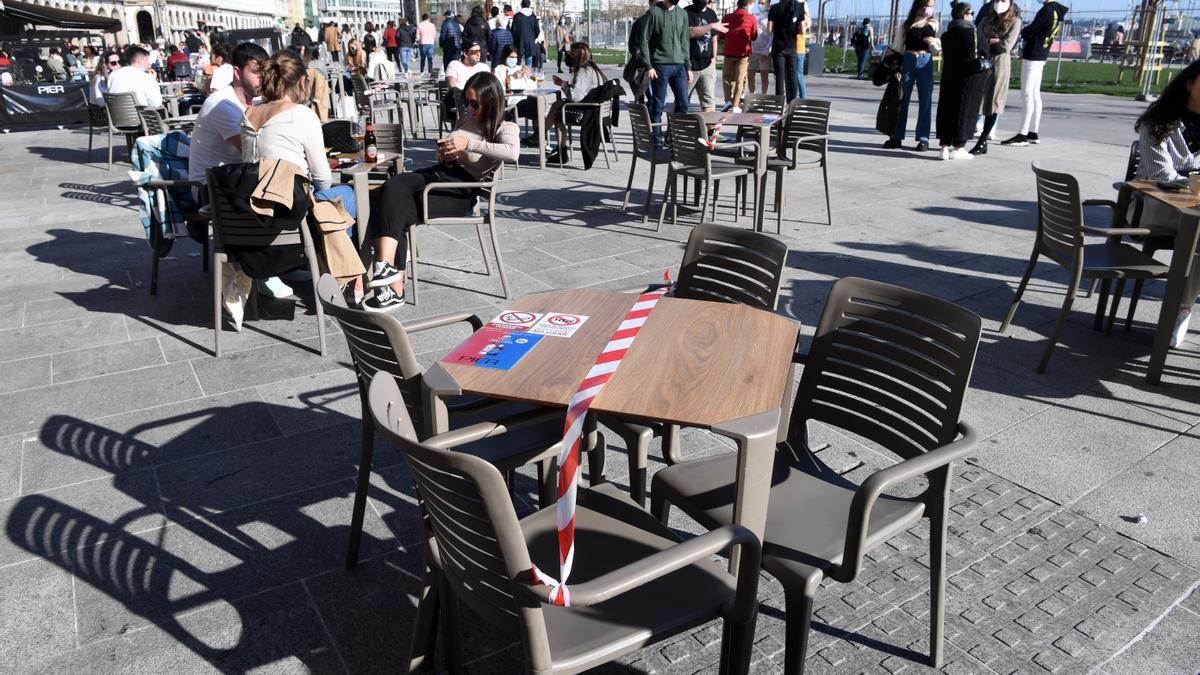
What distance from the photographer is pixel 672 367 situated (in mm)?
2242

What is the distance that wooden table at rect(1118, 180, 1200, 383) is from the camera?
3861mm

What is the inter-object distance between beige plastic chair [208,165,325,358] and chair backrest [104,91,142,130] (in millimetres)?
6680

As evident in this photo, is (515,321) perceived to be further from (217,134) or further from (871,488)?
(217,134)

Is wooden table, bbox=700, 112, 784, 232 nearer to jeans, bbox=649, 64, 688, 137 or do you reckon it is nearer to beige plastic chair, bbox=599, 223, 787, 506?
jeans, bbox=649, 64, 688, 137

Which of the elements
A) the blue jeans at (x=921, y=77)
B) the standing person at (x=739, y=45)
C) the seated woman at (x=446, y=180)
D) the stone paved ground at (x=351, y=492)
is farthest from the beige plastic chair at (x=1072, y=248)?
the standing person at (x=739, y=45)

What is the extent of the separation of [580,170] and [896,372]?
26.1 feet

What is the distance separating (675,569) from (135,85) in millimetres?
11128

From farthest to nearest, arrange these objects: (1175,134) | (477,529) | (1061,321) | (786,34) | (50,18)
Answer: (50,18) < (786,34) < (1175,134) < (1061,321) < (477,529)

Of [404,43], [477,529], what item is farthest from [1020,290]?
[404,43]

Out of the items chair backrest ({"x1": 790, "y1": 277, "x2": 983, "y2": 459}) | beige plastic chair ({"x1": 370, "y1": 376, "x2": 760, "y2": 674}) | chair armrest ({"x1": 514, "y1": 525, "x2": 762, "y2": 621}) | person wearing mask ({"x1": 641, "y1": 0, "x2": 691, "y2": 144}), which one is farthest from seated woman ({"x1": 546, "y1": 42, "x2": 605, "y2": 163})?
chair armrest ({"x1": 514, "y1": 525, "x2": 762, "y2": 621})

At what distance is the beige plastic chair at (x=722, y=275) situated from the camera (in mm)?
2898

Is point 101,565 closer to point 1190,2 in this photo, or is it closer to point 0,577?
point 0,577

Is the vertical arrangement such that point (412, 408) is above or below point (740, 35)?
below

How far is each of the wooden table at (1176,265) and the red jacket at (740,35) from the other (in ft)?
25.8
